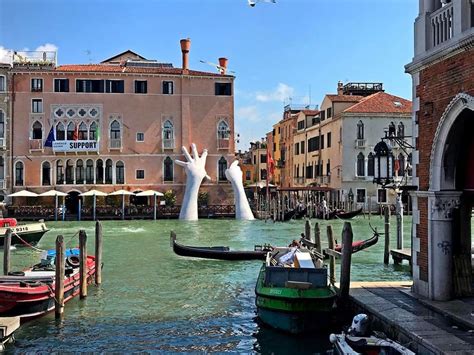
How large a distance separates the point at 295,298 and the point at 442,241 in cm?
212

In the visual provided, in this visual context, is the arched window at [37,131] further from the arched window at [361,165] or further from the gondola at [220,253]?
the gondola at [220,253]

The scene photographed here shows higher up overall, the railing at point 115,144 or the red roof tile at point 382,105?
the red roof tile at point 382,105

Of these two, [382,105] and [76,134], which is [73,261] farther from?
[382,105]

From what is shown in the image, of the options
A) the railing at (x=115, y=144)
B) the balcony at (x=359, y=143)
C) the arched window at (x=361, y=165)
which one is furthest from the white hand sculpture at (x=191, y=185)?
the arched window at (x=361, y=165)

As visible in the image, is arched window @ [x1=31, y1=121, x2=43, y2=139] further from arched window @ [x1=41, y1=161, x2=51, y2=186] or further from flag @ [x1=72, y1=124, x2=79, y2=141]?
flag @ [x1=72, y1=124, x2=79, y2=141]

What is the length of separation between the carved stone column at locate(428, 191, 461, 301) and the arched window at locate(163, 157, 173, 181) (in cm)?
2664

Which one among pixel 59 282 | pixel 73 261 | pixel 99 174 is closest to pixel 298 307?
pixel 59 282

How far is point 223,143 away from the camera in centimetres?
3372

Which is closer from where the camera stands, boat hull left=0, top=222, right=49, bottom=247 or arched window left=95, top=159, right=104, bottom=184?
boat hull left=0, top=222, right=49, bottom=247

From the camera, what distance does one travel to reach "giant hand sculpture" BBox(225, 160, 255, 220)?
104 ft

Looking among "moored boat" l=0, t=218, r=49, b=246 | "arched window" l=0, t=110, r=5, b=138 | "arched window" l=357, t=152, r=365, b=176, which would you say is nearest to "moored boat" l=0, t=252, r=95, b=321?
"moored boat" l=0, t=218, r=49, b=246

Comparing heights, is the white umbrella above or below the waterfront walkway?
above

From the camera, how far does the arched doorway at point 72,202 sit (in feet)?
110

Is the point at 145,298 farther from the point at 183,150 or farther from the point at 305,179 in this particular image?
the point at 305,179
